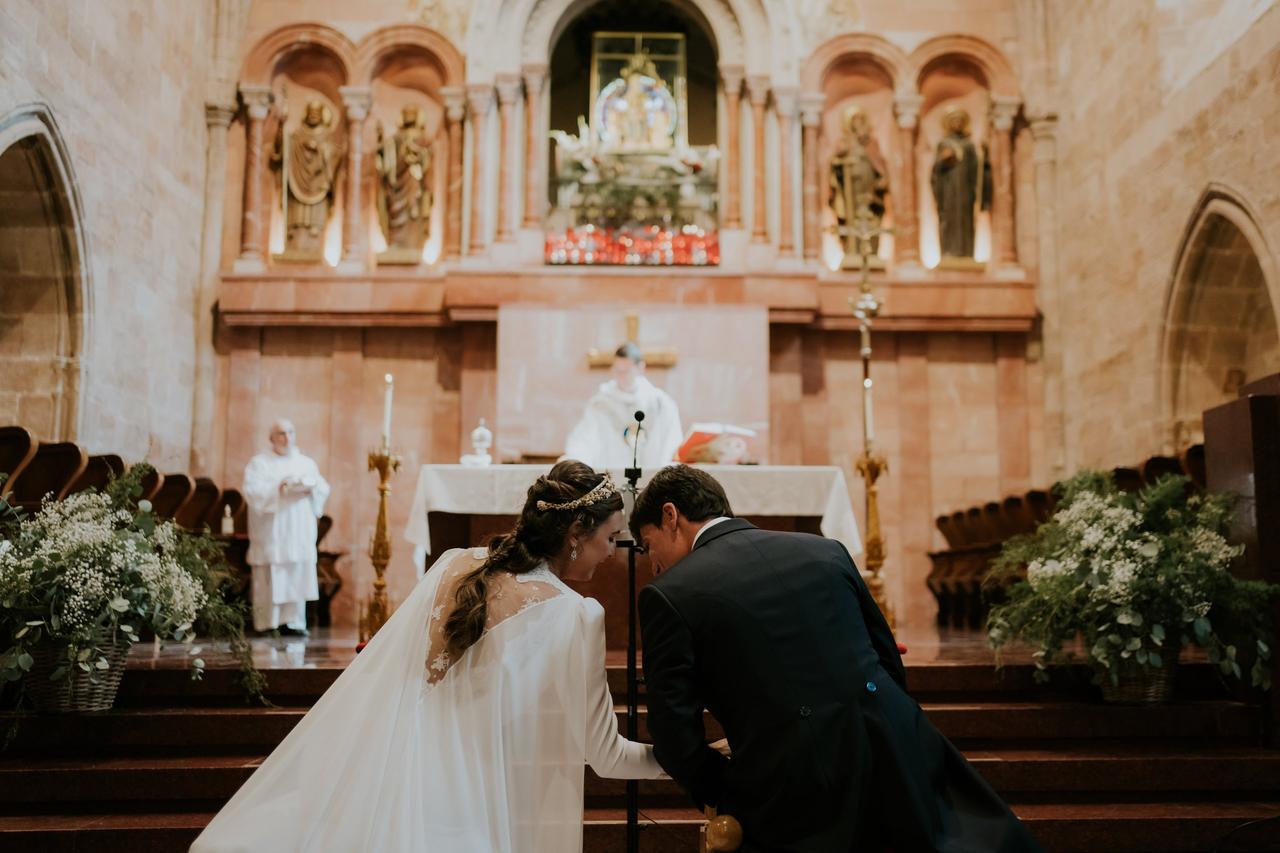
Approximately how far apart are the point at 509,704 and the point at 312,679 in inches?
117

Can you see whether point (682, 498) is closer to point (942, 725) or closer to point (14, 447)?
point (942, 725)

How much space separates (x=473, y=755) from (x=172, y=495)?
6.61m

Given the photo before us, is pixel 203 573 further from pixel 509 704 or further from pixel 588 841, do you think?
pixel 509 704

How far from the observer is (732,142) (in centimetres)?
1364

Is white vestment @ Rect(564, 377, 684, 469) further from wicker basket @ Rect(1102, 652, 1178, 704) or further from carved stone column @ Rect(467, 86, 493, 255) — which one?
carved stone column @ Rect(467, 86, 493, 255)

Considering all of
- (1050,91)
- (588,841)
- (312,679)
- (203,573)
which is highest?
(1050,91)

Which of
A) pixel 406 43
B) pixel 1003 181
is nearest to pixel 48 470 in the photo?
pixel 406 43

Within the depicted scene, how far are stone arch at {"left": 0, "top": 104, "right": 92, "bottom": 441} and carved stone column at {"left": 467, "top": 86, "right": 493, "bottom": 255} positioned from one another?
4.15 metres

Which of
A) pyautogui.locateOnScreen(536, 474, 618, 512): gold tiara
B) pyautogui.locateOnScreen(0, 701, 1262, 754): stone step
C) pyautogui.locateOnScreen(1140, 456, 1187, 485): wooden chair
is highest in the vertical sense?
pyautogui.locateOnScreen(1140, 456, 1187, 485): wooden chair

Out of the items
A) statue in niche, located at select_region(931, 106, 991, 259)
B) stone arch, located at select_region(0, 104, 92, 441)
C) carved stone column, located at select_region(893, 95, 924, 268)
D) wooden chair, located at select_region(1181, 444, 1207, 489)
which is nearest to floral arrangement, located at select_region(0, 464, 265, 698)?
stone arch, located at select_region(0, 104, 92, 441)

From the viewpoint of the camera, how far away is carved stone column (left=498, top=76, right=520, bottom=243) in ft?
43.7

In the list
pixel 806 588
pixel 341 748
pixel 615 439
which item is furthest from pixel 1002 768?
pixel 615 439

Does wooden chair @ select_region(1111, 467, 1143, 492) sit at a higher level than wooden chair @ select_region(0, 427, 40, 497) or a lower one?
lower

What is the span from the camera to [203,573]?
252 inches
